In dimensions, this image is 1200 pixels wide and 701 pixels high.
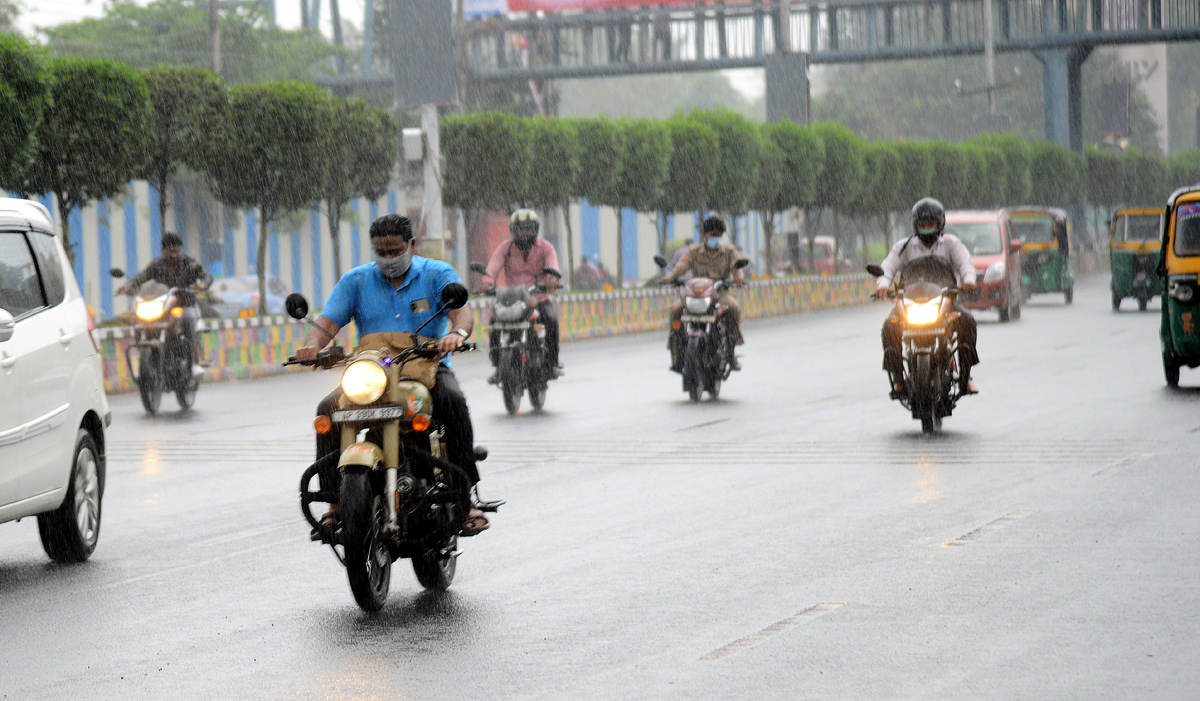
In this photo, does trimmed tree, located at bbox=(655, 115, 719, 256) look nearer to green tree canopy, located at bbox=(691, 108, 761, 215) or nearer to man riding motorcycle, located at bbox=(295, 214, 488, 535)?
green tree canopy, located at bbox=(691, 108, 761, 215)

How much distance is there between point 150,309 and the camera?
18.5 metres

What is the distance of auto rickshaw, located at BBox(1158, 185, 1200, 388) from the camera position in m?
16.5

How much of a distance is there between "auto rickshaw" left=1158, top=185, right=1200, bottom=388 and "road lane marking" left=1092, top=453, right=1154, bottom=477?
4518mm

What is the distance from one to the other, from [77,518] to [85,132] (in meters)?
14.4

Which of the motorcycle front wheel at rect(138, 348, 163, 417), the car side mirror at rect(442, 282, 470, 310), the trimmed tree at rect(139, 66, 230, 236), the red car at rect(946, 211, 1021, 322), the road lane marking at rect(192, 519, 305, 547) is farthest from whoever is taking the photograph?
the red car at rect(946, 211, 1021, 322)

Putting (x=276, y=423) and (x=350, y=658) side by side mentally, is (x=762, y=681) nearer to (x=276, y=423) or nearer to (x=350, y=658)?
(x=350, y=658)

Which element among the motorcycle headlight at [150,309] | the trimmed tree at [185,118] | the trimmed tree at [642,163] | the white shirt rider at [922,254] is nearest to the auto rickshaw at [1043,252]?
the trimmed tree at [642,163]

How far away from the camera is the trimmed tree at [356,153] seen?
2853cm

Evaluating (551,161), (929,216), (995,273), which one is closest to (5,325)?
(929,216)

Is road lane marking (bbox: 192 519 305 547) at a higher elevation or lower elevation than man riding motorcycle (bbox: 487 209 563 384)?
lower

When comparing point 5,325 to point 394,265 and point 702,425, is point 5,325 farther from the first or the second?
point 702,425

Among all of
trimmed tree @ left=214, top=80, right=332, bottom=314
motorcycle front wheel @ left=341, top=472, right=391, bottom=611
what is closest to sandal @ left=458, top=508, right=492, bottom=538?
motorcycle front wheel @ left=341, top=472, right=391, bottom=611

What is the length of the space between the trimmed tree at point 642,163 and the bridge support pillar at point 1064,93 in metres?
31.5

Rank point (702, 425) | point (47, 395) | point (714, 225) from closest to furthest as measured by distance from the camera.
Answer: point (47, 395) < point (702, 425) < point (714, 225)
